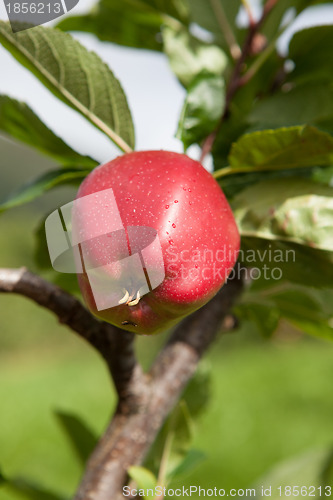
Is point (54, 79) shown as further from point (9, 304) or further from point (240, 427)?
point (9, 304)

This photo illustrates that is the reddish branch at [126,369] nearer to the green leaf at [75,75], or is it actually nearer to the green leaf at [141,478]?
the green leaf at [141,478]

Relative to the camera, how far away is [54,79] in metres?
0.33

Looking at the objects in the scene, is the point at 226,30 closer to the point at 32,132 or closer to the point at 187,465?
the point at 32,132

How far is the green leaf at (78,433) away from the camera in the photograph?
19.8 inches

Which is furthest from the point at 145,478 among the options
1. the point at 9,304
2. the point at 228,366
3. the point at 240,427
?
the point at 9,304

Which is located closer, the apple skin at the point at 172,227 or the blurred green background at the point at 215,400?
the apple skin at the point at 172,227

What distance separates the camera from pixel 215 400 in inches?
118

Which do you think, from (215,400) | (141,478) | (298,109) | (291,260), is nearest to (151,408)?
(141,478)

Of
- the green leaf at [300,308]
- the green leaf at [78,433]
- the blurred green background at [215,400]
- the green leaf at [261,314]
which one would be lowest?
the blurred green background at [215,400]

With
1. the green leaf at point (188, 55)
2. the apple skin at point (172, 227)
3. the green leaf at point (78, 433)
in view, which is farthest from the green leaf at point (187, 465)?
the green leaf at point (188, 55)

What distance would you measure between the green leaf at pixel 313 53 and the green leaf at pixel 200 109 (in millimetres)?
130

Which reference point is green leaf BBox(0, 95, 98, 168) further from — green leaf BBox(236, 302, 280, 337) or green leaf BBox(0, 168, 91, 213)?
green leaf BBox(236, 302, 280, 337)

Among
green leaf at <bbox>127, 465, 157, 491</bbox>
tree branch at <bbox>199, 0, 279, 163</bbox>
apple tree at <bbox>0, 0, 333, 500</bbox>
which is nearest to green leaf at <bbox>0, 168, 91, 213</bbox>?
apple tree at <bbox>0, 0, 333, 500</bbox>

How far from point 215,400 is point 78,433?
2.63 meters
